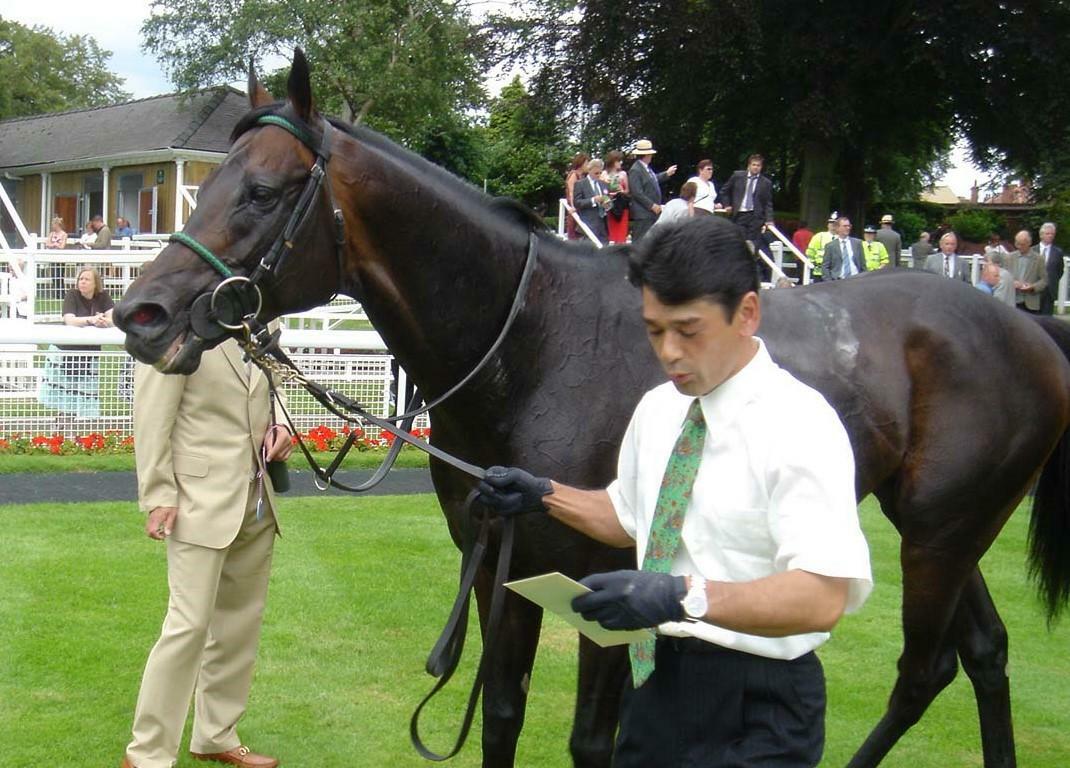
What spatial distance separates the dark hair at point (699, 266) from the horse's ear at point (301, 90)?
57.0 inches

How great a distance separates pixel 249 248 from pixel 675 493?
4.94 ft

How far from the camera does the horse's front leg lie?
3369 millimetres

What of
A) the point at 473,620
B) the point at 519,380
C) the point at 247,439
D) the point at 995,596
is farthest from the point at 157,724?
the point at 995,596

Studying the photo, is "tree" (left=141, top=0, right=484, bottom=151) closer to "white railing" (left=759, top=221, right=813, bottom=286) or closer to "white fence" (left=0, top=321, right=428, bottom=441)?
"white railing" (left=759, top=221, right=813, bottom=286)

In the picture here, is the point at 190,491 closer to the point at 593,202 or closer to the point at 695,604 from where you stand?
the point at 695,604

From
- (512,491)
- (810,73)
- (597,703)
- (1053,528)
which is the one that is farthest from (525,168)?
(512,491)

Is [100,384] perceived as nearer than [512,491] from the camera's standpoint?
No

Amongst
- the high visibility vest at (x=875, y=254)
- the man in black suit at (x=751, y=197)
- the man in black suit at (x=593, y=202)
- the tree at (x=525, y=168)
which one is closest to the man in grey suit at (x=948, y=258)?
the high visibility vest at (x=875, y=254)

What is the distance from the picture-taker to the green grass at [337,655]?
4.45m

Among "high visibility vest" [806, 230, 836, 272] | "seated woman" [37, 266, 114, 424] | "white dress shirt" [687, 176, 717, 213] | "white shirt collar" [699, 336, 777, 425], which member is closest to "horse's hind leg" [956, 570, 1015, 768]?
"white shirt collar" [699, 336, 777, 425]

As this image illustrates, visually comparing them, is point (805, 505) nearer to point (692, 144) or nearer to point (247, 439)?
point (247, 439)

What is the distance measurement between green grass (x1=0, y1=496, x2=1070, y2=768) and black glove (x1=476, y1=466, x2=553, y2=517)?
77.9 inches

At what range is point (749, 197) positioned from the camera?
15.7m

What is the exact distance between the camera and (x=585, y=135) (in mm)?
27203
